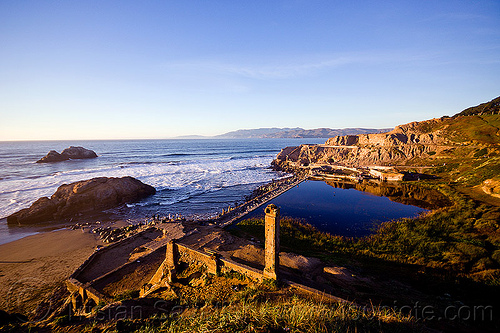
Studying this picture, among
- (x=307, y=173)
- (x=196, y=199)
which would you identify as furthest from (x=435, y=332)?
(x=307, y=173)

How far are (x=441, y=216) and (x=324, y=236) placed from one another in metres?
13.3

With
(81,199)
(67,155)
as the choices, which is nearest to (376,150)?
(81,199)

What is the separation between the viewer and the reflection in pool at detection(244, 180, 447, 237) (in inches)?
973

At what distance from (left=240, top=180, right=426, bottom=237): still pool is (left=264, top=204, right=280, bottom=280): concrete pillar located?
546 inches

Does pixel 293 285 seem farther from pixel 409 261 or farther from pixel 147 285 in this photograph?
pixel 409 261

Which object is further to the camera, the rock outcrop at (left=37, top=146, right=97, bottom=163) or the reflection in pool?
the rock outcrop at (left=37, top=146, right=97, bottom=163)

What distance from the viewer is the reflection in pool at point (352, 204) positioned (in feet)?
81.1

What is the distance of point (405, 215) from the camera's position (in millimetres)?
26109

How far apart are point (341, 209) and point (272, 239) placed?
72.6 ft

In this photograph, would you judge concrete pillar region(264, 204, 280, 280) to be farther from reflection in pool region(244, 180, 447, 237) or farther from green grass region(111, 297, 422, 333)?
reflection in pool region(244, 180, 447, 237)

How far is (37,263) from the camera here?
56.7 feet

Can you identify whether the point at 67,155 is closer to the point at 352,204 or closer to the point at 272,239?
the point at 352,204

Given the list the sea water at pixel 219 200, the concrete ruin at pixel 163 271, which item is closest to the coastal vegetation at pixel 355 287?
the concrete ruin at pixel 163 271

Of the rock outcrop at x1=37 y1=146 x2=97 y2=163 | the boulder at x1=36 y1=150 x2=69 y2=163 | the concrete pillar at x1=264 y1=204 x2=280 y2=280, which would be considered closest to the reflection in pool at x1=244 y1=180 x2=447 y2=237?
the concrete pillar at x1=264 y1=204 x2=280 y2=280
